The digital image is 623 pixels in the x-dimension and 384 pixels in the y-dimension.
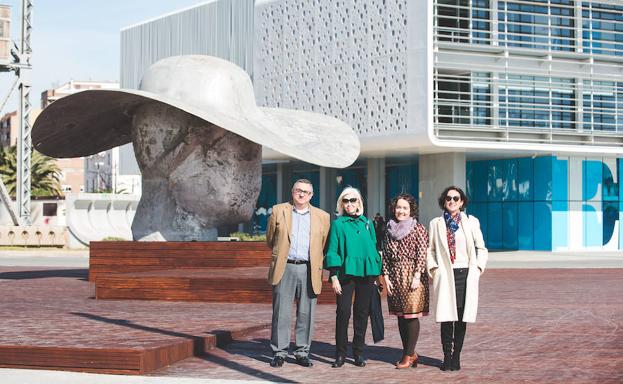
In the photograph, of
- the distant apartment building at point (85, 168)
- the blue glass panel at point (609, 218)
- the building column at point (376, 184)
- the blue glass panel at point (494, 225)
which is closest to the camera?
the blue glass panel at point (609, 218)

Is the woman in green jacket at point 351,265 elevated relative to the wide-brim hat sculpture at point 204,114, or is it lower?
lower

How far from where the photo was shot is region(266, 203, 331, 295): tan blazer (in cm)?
898

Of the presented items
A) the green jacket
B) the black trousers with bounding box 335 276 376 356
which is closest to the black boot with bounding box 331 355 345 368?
the black trousers with bounding box 335 276 376 356

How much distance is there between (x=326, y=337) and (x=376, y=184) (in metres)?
40.2

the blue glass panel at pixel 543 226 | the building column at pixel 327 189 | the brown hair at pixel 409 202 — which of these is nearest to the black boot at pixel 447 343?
the brown hair at pixel 409 202

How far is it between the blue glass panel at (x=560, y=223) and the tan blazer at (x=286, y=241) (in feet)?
122

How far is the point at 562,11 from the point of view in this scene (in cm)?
4625

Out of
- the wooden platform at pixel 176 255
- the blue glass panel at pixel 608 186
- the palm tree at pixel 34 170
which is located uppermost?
the palm tree at pixel 34 170

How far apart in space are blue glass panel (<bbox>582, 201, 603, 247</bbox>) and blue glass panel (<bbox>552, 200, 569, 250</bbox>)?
3.41 ft

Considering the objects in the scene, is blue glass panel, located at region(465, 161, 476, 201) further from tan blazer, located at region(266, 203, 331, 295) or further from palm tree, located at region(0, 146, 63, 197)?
tan blazer, located at region(266, 203, 331, 295)

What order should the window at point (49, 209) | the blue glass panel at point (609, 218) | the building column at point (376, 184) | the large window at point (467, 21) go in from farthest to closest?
1. the building column at point (376, 184)
2. the window at point (49, 209)
3. the blue glass panel at point (609, 218)
4. the large window at point (467, 21)

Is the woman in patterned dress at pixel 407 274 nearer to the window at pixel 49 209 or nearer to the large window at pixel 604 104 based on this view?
the large window at pixel 604 104

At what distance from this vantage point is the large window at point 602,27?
45.6 metres

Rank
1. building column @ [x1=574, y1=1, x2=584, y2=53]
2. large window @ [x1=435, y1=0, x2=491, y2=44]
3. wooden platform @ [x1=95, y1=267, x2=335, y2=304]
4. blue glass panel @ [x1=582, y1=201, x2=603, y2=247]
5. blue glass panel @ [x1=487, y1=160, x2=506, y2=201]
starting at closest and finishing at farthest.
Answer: wooden platform @ [x1=95, y1=267, x2=335, y2=304], large window @ [x1=435, y1=0, x2=491, y2=44], building column @ [x1=574, y1=1, x2=584, y2=53], blue glass panel @ [x1=582, y1=201, x2=603, y2=247], blue glass panel @ [x1=487, y1=160, x2=506, y2=201]
